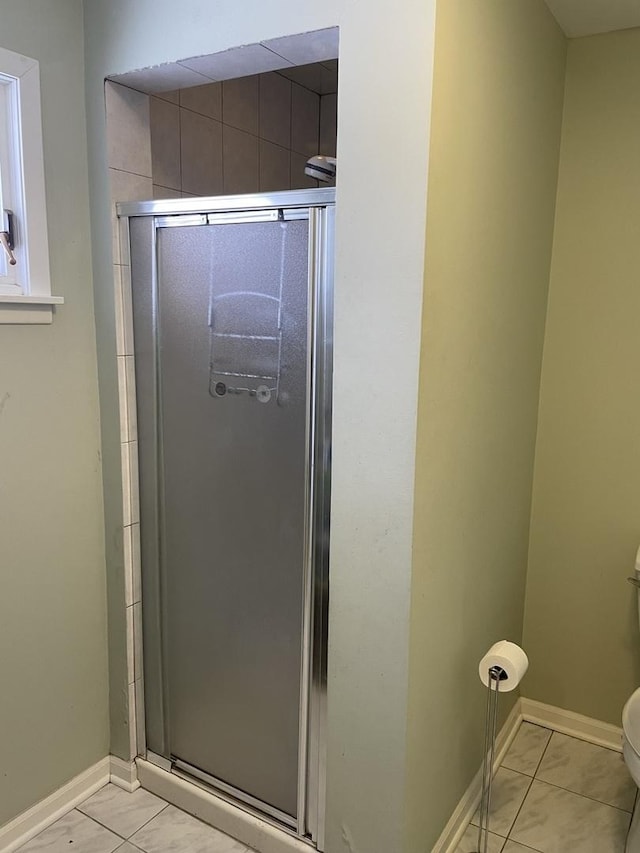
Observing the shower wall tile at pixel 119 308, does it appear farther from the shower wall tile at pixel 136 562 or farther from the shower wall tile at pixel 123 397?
the shower wall tile at pixel 136 562

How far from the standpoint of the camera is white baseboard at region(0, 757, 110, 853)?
1.78 meters

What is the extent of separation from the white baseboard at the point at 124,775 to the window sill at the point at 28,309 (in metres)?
1.30

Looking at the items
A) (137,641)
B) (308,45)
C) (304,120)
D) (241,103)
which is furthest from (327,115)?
(137,641)

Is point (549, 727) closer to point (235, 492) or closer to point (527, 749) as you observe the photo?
point (527, 749)

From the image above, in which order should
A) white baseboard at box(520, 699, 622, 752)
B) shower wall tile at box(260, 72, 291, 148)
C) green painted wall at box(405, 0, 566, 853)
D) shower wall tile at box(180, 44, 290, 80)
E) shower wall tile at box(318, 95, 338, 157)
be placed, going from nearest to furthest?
green painted wall at box(405, 0, 566, 853)
shower wall tile at box(180, 44, 290, 80)
white baseboard at box(520, 699, 622, 752)
shower wall tile at box(260, 72, 291, 148)
shower wall tile at box(318, 95, 338, 157)

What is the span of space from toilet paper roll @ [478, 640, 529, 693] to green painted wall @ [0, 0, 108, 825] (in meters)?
1.09

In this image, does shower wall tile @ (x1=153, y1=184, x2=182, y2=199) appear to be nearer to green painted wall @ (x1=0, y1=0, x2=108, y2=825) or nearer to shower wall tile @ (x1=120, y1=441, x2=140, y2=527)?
green painted wall @ (x1=0, y1=0, x2=108, y2=825)

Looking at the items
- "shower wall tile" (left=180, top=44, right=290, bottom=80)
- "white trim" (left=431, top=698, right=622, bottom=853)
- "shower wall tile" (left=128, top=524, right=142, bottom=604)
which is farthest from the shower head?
"white trim" (left=431, top=698, right=622, bottom=853)

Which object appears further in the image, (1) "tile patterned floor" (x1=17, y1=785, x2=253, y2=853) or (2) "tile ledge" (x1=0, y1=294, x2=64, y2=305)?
(1) "tile patterned floor" (x1=17, y1=785, x2=253, y2=853)

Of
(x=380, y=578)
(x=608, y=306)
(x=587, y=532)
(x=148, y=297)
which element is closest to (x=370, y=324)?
(x=380, y=578)

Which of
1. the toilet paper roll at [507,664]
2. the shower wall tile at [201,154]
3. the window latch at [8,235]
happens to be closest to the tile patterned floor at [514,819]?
the toilet paper roll at [507,664]

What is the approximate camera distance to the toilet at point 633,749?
163 cm

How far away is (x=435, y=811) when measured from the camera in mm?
1696

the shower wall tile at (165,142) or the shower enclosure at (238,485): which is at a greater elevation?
the shower wall tile at (165,142)
